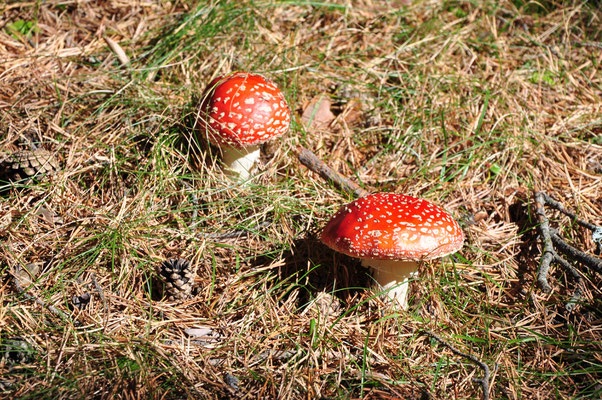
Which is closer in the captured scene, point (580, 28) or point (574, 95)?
point (574, 95)

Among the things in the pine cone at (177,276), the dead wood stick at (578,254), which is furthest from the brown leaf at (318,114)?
the dead wood stick at (578,254)

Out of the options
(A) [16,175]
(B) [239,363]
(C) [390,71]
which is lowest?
(B) [239,363]

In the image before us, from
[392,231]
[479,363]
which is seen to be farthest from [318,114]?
[479,363]

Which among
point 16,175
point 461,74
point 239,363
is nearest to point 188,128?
point 16,175

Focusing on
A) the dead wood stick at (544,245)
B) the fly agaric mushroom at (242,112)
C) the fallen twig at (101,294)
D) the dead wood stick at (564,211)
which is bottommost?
the fallen twig at (101,294)

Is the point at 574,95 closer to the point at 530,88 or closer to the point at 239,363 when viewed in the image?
→ the point at 530,88

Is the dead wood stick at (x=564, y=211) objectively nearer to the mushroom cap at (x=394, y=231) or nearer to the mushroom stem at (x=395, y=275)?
the mushroom cap at (x=394, y=231)
